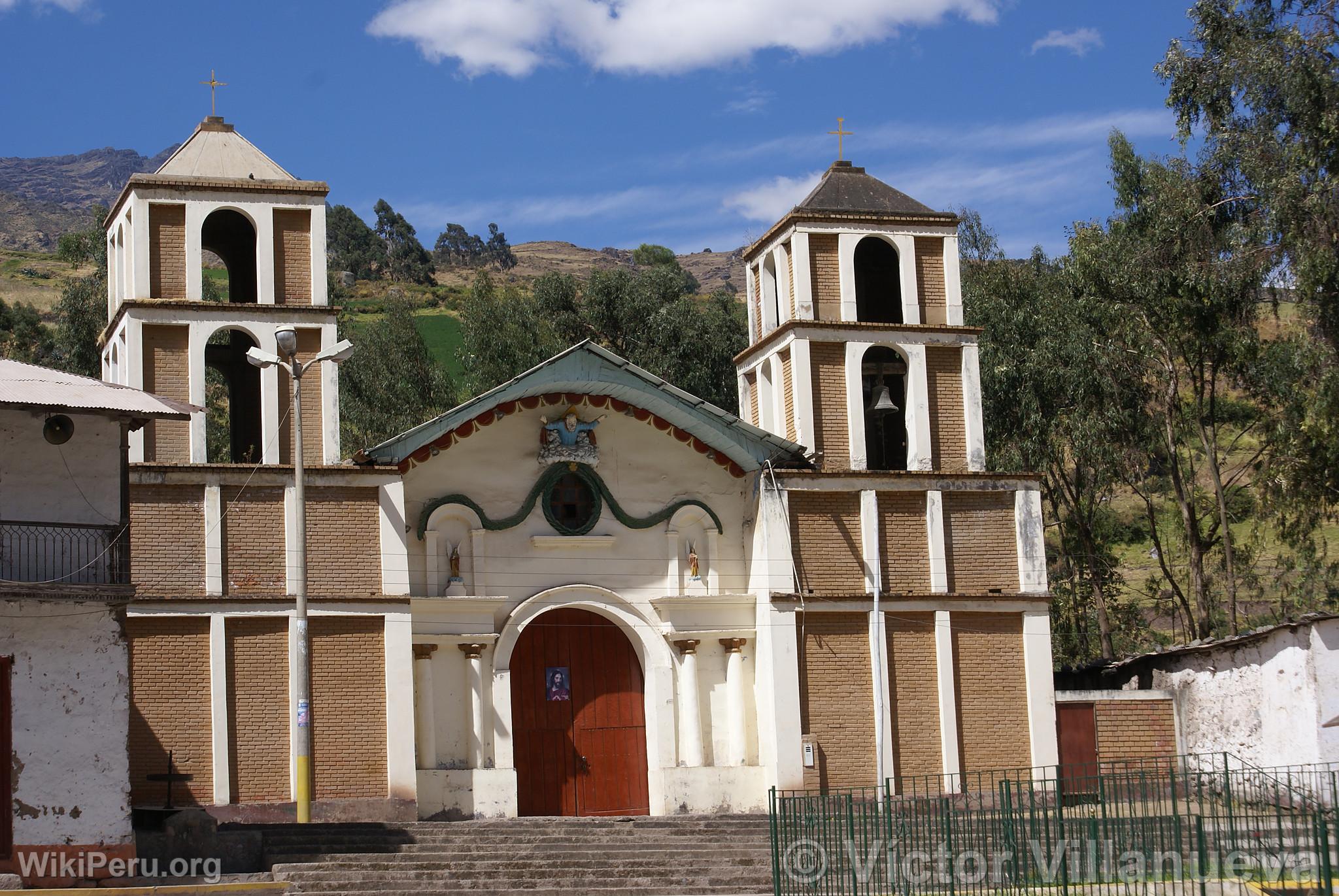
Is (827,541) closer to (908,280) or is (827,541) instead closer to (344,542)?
(908,280)

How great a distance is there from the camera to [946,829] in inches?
678

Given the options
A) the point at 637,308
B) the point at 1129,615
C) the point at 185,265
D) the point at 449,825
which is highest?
the point at 637,308

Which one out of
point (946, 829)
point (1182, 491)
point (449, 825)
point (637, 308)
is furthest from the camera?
point (637, 308)

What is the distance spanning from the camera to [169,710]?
21.9 meters

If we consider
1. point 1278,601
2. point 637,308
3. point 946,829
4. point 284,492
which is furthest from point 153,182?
point 1278,601

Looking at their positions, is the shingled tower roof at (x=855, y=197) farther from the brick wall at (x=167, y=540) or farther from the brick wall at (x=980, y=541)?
the brick wall at (x=167, y=540)

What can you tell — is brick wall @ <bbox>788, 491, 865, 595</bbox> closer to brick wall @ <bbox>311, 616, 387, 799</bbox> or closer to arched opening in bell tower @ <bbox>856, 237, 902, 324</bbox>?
arched opening in bell tower @ <bbox>856, 237, 902, 324</bbox>

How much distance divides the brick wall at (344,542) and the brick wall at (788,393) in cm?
641

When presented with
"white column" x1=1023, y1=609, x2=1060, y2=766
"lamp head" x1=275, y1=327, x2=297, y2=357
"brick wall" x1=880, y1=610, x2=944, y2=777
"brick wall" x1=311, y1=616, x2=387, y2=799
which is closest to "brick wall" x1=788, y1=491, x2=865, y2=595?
"brick wall" x1=880, y1=610, x2=944, y2=777

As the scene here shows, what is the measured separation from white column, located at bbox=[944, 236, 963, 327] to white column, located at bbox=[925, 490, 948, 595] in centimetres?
291

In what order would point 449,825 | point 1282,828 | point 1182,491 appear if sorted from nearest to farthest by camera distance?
point 1282,828 < point 449,825 < point 1182,491

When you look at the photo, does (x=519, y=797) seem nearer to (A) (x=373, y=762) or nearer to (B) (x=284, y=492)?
(A) (x=373, y=762)

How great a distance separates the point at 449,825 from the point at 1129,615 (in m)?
23.4

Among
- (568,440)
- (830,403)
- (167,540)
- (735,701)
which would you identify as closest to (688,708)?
(735,701)
